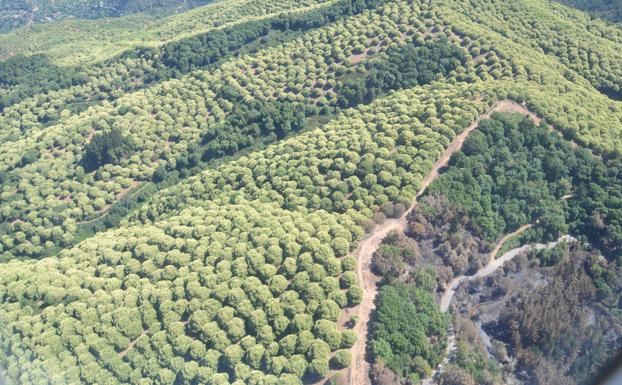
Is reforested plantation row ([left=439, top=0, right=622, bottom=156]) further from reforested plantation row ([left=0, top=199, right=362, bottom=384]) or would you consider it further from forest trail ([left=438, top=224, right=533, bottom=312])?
reforested plantation row ([left=0, top=199, right=362, bottom=384])

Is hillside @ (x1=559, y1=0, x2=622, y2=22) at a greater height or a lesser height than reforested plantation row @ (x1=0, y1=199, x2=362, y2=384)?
greater

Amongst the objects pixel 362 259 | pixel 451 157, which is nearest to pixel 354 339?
pixel 362 259

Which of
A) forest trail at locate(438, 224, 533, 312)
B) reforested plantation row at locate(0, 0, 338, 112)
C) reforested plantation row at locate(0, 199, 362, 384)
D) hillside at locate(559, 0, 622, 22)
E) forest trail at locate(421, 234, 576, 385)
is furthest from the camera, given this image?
hillside at locate(559, 0, 622, 22)

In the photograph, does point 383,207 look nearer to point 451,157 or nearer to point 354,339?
point 451,157

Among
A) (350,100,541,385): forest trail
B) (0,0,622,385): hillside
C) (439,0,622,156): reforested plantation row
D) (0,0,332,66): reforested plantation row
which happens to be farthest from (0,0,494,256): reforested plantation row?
(0,0,332,66): reforested plantation row

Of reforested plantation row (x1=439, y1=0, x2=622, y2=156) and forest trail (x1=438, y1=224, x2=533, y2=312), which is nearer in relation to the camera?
forest trail (x1=438, y1=224, x2=533, y2=312)

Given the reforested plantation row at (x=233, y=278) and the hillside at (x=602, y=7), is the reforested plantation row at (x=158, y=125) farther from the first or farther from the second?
the hillside at (x=602, y=7)
